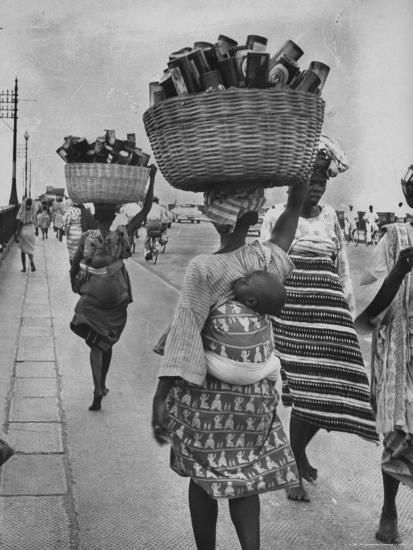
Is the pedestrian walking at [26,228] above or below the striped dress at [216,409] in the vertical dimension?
below

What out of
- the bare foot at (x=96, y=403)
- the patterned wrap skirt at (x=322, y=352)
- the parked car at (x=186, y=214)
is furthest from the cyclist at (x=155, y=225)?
the parked car at (x=186, y=214)

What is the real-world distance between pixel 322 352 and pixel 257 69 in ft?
6.66

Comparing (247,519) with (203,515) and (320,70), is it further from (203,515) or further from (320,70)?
(320,70)

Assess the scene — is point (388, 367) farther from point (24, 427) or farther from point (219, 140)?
point (24, 427)

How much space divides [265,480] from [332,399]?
141cm

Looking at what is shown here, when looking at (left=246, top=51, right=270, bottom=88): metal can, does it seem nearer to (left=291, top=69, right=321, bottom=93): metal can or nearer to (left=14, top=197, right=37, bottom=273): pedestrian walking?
(left=291, top=69, right=321, bottom=93): metal can

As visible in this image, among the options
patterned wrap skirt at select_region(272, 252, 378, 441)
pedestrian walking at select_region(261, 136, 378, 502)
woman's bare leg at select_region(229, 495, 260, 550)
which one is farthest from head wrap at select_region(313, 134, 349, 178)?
woman's bare leg at select_region(229, 495, 260, 550)

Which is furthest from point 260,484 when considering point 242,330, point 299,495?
point 299,495

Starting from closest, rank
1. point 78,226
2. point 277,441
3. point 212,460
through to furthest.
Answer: point 212,460 < point 277,441 < point 78,226

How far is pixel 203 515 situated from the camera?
3.21 meters

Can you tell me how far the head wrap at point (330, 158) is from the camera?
4500 mm

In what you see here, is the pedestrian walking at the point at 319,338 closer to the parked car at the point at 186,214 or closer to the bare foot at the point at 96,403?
the bare foot at the point at 96,403

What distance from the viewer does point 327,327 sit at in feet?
14.6

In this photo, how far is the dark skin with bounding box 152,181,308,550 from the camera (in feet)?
10.2
